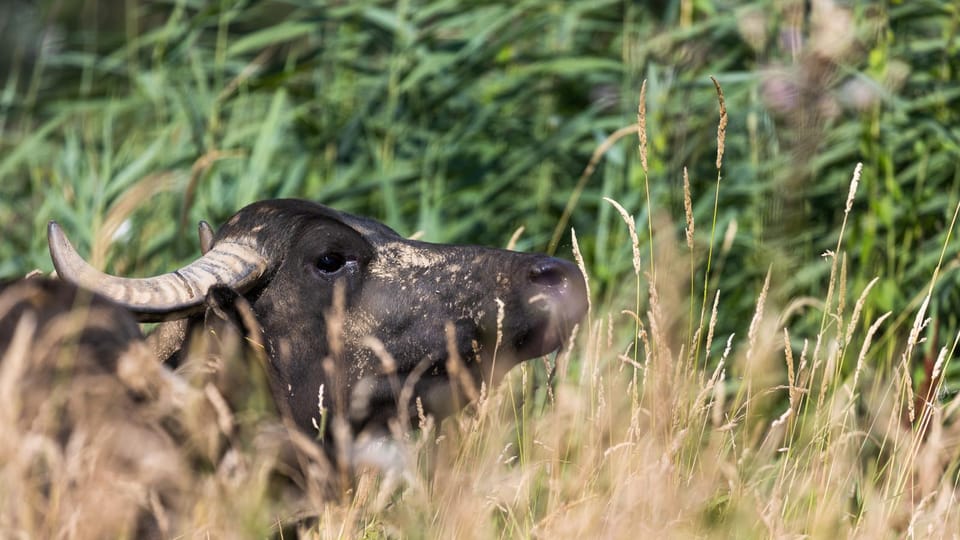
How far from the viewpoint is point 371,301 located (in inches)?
156

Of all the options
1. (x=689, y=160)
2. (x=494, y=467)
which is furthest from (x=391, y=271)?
(x=689, y=160)

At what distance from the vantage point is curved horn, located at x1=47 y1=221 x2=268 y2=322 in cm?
361

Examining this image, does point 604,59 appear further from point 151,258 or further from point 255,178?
point 151,258

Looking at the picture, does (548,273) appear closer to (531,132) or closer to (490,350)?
(490,350)

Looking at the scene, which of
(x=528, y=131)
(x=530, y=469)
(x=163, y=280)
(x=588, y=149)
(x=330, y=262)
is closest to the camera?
(x=530, y=469)

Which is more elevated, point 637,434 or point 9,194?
point 637,434

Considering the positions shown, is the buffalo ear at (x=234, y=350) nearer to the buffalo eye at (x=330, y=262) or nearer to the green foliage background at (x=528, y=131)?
the buffalo eye at (x=330, y=262)

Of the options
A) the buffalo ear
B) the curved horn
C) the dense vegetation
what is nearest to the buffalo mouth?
the dense vegetation

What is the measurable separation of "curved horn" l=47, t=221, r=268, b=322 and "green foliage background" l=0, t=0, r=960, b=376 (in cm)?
91

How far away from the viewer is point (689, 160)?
539cm

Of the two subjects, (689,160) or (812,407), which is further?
(689,160)

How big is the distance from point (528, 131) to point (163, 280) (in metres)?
2.46

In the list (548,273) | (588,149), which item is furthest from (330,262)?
(588,149)

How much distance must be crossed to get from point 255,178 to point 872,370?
2.53 meters
